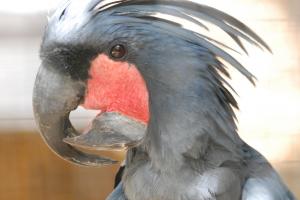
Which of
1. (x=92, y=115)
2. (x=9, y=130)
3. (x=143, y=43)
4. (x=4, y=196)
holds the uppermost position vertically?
(x=143, y=43)

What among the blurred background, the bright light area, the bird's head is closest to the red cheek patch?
the bird's head

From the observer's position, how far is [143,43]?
0.74 meters

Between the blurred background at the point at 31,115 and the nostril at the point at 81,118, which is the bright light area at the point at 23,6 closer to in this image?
the blurred background at the point at 31,115

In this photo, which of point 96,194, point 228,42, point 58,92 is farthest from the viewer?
point 96,194

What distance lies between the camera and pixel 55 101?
0.72 metres

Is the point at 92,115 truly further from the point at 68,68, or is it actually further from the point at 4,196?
the point at 4,196

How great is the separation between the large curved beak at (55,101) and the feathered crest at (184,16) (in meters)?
0.10

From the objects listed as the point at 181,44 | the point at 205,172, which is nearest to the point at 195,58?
the point at 181,44

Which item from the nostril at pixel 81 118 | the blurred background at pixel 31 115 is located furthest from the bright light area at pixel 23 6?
the nostril at pixel 81 118

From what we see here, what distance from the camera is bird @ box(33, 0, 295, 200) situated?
28.8 inches

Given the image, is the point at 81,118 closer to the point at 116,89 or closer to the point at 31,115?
the point at 116,89

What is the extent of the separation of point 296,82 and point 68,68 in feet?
1.71

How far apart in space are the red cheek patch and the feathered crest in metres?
0.07

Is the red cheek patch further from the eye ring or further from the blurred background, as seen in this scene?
the blurred background
